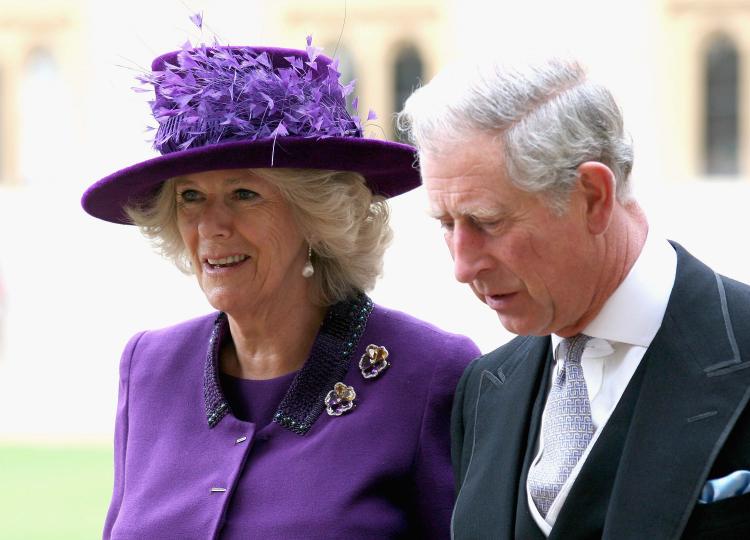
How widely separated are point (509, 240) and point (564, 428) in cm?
37

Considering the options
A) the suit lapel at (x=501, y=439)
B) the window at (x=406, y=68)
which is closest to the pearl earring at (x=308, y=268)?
the suit lapel at (x=501, y=439)

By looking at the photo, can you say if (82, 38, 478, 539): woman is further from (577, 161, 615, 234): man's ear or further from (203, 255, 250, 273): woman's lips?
(577, 161, 615, 234): man's ear

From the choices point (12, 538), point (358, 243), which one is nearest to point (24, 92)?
point (12, 538)

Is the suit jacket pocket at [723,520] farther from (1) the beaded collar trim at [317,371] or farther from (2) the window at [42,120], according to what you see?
(2) the window at [42,120]

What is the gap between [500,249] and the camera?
253 centimetres

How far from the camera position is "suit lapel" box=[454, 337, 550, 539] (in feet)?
8.75

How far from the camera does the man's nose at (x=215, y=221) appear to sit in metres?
3.25

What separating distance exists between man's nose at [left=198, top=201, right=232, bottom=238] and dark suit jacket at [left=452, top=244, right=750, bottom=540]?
0.90 metres

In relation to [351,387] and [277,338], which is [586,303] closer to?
[351,387]

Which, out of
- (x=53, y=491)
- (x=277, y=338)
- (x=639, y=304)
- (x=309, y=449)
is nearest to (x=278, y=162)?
(x=277, y=338)

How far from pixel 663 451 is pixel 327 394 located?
111cm

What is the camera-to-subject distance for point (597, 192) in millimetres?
2500

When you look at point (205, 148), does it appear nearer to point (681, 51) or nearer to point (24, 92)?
point (681, 51)

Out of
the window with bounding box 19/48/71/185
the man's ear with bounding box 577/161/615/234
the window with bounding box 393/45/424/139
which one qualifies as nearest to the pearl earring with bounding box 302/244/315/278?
the man's ear with bounding box 577/161/615/234
